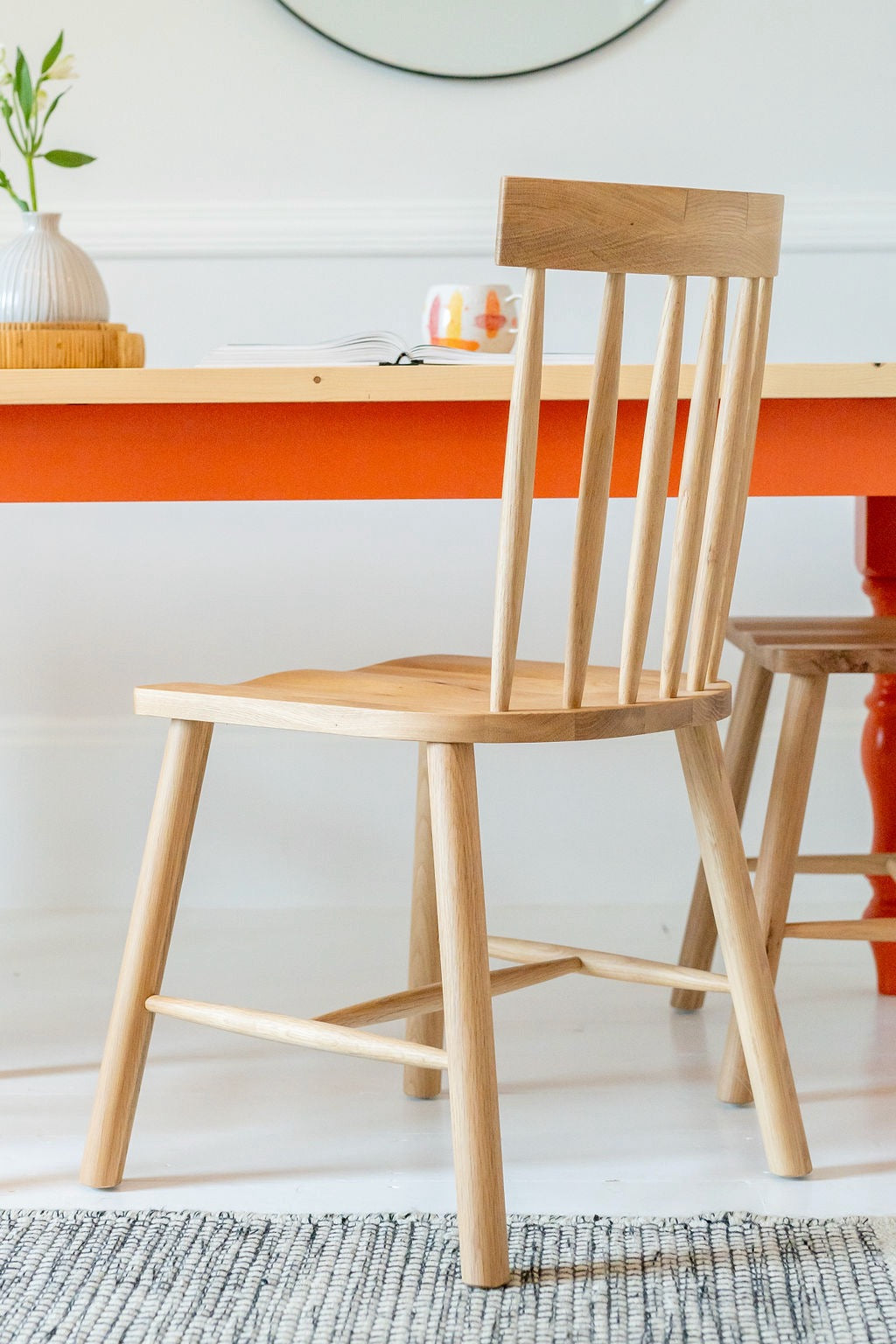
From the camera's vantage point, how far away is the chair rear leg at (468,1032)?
1022 mm

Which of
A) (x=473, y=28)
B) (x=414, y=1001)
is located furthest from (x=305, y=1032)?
(x=473, y=28)

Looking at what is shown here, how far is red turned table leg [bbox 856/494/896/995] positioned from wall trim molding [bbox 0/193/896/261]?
0.55 meters

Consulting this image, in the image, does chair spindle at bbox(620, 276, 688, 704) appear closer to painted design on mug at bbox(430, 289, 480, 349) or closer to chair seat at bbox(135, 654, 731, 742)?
chair seat at bbox(135, 654, 731, 742)

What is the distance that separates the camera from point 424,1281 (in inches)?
41.1

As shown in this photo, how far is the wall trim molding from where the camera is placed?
2010 mm

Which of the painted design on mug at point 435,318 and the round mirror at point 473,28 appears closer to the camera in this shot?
the painted design on mug at point 435,318

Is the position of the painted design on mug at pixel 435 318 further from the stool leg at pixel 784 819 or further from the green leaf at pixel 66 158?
the stool leg at pixel 784 819

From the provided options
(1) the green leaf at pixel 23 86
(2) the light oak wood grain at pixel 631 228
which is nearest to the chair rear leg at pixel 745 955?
(2) the light oak wood grain at pixel 631 228

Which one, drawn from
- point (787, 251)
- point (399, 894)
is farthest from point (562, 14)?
point (399, 894)

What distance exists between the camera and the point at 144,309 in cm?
202

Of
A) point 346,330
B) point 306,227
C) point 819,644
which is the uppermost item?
point 306,227

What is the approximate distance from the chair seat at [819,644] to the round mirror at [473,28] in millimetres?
909

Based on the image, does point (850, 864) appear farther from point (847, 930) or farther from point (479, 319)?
point (479, 319)

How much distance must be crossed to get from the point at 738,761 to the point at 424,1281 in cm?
73
